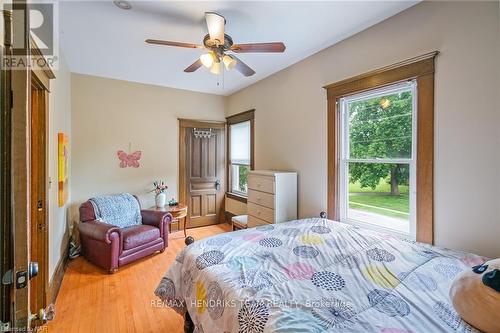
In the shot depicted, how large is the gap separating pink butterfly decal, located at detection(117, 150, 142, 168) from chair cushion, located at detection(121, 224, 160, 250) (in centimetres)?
121

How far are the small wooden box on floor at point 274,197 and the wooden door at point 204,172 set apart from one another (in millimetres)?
1680

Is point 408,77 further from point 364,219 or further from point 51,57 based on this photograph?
point 51,57

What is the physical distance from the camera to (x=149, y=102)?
4285 mm

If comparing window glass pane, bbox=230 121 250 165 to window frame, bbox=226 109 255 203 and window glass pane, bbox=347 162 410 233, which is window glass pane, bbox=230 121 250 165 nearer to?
window frame, bbox=226 109 255 203

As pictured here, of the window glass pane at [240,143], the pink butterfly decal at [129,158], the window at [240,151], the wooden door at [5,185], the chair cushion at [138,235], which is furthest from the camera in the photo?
the window glass pane at [240,143]

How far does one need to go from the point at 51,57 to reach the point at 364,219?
3749 millimetres

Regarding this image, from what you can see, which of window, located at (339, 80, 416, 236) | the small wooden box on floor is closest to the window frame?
the small wooden box on floor

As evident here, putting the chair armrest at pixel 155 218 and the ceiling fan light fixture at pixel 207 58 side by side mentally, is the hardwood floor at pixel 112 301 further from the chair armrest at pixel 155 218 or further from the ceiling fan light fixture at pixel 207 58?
the ceiling fan light fixture at pixel 207 58

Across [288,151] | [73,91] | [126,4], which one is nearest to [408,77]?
[288,151]

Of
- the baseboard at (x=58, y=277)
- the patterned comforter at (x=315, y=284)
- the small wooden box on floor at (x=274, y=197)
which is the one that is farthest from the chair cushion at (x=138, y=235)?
the patterned comforter at (x=315, y=284)

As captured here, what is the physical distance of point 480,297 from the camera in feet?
3.28

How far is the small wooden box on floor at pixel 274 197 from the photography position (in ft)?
10.1

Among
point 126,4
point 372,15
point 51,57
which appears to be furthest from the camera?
point 51,57

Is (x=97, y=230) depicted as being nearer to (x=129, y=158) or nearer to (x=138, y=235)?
(x=138, y=235)
